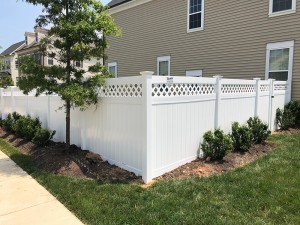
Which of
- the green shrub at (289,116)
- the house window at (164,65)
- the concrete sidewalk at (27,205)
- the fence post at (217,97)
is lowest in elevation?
the concrete sidewalk at (27,205)

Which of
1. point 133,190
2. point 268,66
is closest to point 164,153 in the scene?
point 133,190

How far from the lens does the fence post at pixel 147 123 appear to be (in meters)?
4.45

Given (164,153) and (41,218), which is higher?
(164,153)

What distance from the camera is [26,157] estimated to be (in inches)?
260

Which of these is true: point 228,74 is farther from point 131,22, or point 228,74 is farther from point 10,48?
point 10,48

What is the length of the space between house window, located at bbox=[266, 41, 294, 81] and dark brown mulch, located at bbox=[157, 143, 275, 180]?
517 centimetres

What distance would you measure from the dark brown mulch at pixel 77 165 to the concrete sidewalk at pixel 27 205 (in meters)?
0.58

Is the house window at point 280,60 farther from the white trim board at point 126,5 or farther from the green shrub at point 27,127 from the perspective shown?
the green shrub at point 27,127

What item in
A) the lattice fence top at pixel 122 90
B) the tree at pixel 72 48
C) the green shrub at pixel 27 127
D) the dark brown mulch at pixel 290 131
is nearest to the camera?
the lattice fence top at pixel 122 90

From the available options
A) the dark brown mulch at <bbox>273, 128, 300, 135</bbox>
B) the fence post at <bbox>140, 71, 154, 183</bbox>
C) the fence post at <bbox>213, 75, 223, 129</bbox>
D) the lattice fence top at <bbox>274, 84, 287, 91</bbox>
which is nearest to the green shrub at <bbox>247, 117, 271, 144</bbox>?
the fence post at <bbox>213, 75, 223, 129</bbox>

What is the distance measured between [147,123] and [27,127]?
5.05 m

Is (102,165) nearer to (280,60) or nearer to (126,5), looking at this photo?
(280,60)

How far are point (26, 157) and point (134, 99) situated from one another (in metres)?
3.54

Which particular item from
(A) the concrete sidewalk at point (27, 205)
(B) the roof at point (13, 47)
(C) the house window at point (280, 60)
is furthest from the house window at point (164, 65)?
(B) the roof at point (13, 47)
